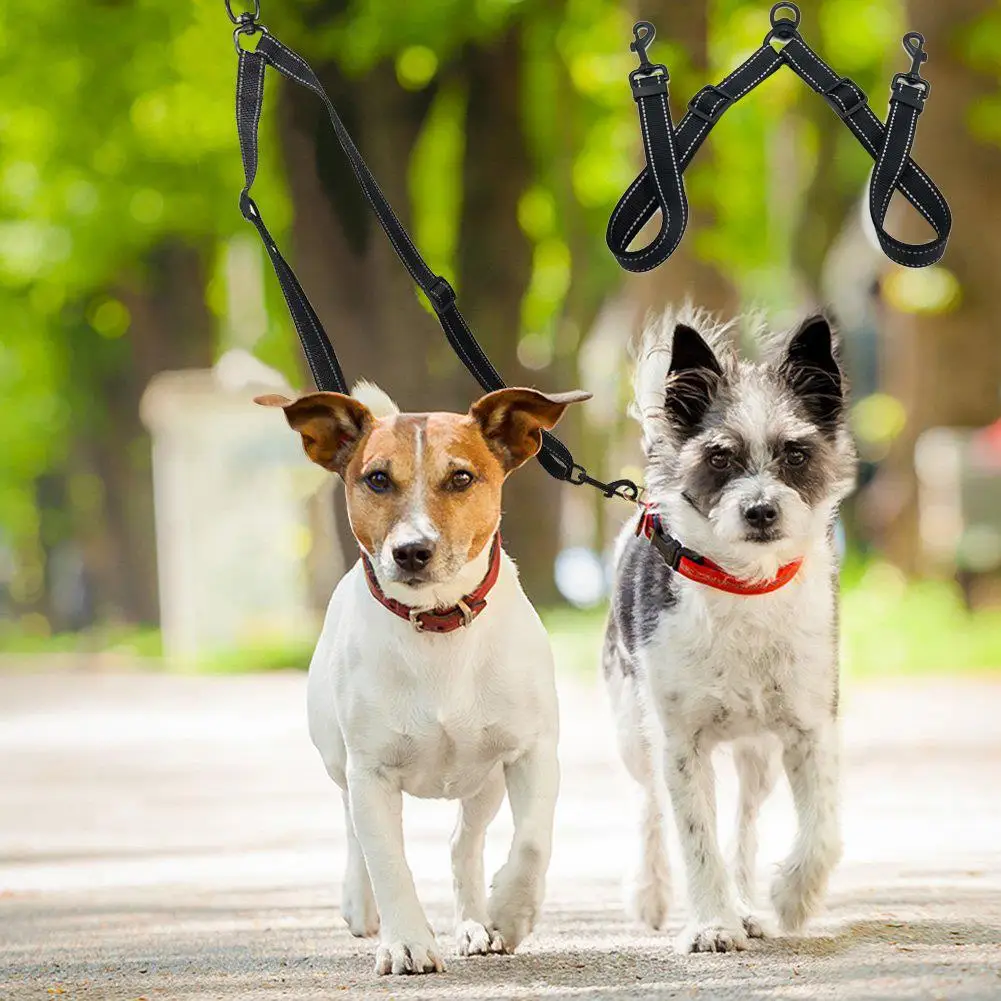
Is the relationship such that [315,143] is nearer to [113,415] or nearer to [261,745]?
[261,745]

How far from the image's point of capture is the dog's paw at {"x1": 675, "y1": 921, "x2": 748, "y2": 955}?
6.12m

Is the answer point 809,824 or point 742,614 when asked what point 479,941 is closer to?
point 809,824

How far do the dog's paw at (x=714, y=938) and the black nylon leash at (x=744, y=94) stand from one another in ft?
6.55

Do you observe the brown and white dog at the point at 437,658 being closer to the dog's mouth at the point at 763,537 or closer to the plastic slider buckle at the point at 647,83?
the dog's mouth at the point at 763,537

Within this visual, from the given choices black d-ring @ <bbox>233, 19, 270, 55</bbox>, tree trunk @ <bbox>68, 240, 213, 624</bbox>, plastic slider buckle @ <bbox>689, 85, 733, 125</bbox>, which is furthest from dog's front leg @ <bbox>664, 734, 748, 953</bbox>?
tree trunk @ <bbox>68, 240, 213, 624</bbox>

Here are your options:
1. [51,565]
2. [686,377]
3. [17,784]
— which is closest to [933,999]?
[686,377]

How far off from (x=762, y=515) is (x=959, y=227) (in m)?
14.4

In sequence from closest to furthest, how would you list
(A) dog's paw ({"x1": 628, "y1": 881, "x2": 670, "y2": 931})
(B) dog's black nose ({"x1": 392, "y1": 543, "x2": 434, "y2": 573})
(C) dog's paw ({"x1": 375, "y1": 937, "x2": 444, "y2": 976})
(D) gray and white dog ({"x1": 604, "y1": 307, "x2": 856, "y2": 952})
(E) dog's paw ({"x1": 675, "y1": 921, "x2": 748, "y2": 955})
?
1. (B) dog's black nose ({"x1": 392, "y1": 543, "x2": 434, "y2": 573})
2. (C) dog's paw ({"x1": 375, "y1": 937, "x2": 444, "y2": 976})
3. (E) dog's paw ({"x1": 675, "y1": 921, "x2": 748, "y2": 955})
4. (D) gray and white dog ({"x1": 604, "y1": 307, "x2": 856, "y2": 952})
5. (A) dog's paw ({"x1": 628, "y1": 881, "x2": 670, "y2": 931})

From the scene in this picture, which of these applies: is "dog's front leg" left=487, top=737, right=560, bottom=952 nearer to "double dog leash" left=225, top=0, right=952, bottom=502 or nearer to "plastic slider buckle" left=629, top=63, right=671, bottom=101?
"double dog leash" left=225, top=0, right=952, bottom=502

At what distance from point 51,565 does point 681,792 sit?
1586 inches

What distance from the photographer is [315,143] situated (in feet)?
62.8

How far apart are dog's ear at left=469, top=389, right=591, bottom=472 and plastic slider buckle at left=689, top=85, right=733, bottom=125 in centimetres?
109

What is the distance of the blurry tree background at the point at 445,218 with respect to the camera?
63.7 ft

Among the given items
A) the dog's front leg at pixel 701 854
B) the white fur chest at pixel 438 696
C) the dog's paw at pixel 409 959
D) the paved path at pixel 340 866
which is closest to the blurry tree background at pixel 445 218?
the paved path at pixel 340 866
